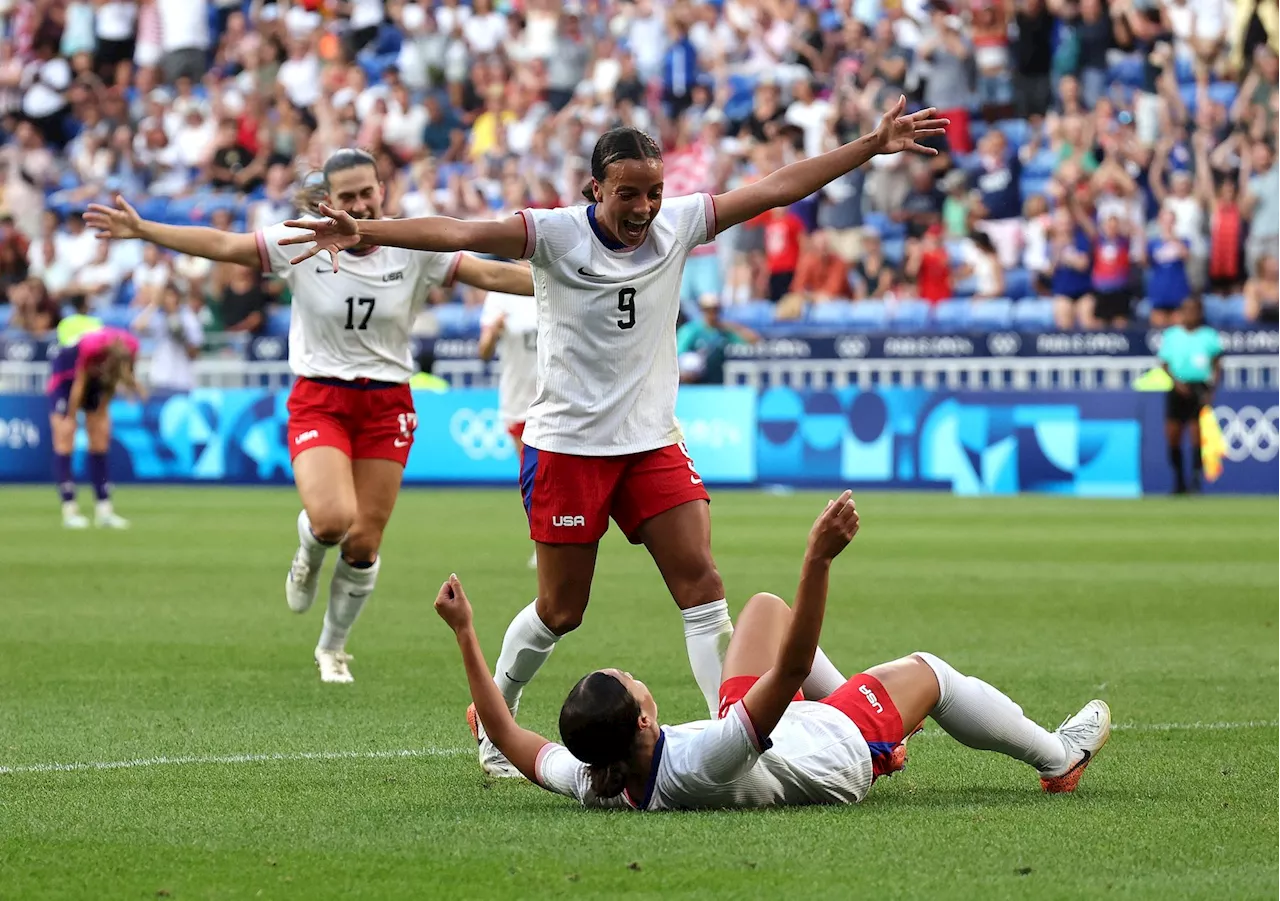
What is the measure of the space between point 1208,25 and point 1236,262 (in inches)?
137

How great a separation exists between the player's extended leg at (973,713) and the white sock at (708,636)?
908mm

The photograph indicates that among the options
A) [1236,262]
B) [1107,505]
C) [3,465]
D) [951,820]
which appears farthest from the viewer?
[3,465]

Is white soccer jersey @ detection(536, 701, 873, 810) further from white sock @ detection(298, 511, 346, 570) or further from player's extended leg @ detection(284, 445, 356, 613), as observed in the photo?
white sock @ detection(298, 511, 346, 570)

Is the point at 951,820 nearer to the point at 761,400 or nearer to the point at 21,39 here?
the point at 761,400

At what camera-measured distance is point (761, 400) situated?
973 inches

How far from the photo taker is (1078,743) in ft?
21.0

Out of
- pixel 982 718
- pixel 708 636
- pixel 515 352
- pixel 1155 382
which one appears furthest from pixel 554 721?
pixel 1155 382

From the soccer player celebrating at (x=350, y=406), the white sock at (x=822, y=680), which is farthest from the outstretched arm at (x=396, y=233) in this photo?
the soccer player celebrating at (x=350, y=406)

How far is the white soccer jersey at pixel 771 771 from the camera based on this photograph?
5.98 meters

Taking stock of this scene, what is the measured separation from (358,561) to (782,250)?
58.9ft

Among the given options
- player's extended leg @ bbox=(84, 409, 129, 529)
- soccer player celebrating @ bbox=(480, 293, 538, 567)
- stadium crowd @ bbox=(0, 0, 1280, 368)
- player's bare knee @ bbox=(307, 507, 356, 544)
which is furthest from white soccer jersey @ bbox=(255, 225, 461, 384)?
stadium crowd @ bbox=(0, 0, 1280, 368)

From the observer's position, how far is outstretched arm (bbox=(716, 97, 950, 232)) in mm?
6746

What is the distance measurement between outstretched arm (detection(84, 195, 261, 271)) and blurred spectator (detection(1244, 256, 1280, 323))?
16.8m

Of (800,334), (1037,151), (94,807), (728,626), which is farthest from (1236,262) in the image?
(94,807)
